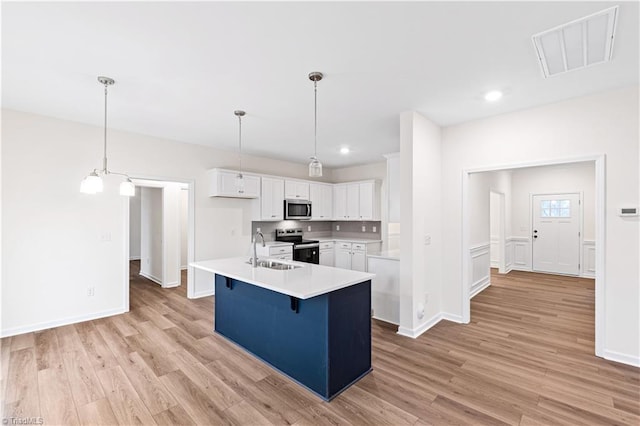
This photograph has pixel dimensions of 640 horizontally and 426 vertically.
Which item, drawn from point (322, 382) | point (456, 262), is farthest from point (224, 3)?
point (456, 262)

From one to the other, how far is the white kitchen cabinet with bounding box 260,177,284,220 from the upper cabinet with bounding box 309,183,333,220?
0.87 meters

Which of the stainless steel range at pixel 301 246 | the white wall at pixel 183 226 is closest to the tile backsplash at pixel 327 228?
the stainless steel range at pixel 301 246

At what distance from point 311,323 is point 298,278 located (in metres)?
0.39

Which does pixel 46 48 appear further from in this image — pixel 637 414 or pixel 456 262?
pixel 637 414

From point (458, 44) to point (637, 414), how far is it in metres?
2.94

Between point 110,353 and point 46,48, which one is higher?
point 46,48

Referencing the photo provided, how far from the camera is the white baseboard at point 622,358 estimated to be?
9.04 ft

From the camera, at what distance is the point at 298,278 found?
2.58 m

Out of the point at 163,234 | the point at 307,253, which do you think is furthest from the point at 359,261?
the point at 163,234

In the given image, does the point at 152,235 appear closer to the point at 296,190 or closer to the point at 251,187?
the point at 251,187

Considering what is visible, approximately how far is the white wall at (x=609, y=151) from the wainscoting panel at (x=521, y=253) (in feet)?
16.1

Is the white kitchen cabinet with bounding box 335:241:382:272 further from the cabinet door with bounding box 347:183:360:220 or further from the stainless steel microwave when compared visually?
the stainless steel microwave

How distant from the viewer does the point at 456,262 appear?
154 inches

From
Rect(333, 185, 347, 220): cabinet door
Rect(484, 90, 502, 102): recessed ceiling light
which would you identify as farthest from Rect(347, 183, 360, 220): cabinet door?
Rect(484, 90, 502, 102): recessed ceiling light
